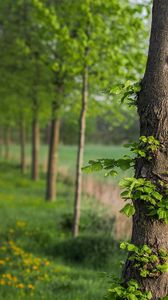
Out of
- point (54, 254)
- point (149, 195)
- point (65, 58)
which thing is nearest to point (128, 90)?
point (149, 195)

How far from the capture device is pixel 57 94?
54.0 ft

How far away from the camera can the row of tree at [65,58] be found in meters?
10.0

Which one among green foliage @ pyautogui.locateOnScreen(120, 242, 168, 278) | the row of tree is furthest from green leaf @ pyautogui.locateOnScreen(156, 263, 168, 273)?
the row of tree

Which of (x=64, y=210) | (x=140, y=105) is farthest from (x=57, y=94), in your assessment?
(x=140, y=105)

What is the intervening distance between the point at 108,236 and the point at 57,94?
7373 millimetres

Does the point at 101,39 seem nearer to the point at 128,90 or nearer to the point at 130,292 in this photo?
the point at 128,90

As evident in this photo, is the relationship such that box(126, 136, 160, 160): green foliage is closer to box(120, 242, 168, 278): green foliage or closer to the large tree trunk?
the large tree trunk

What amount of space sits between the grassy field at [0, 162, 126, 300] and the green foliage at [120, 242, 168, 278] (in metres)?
0.57

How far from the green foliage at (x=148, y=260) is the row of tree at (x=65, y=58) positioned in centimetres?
118

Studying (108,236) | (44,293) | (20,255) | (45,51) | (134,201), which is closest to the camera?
(134,201)

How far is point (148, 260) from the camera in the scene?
3.30 m

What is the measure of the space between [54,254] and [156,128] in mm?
7073

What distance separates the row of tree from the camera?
10.0 metres

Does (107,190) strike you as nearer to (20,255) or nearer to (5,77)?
(20,255)
